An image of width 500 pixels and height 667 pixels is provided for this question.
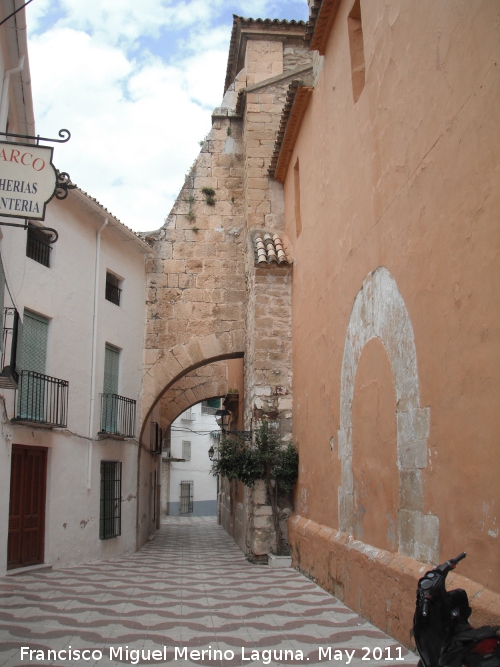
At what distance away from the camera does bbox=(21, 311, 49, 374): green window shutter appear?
909cm

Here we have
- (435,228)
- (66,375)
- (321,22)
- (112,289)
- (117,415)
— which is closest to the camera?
(435,228)

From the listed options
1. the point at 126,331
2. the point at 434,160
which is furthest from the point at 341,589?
the point at 126,331

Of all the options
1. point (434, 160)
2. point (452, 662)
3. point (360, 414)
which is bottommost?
point (452, 662)

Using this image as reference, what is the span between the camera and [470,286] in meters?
3.97

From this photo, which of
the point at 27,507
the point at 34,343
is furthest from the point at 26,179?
the point at 27,507

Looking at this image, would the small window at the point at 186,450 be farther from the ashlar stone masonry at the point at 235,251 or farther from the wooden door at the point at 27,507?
the wooden door at the point at 27,507

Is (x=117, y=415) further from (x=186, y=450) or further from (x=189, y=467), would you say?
(x=189, y=467)

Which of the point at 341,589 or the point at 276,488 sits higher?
the point at 276,488

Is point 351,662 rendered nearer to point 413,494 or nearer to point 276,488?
point 413,494

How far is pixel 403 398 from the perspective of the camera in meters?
5.10

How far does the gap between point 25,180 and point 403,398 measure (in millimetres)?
3381

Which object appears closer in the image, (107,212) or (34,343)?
(34,343)

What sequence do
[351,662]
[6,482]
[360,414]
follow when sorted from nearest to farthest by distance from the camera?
1. [351,662]
2. [360,414]
3. [6,482]

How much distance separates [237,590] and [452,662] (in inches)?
180
